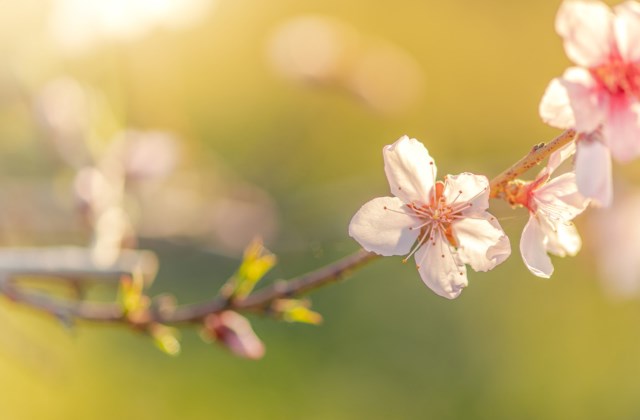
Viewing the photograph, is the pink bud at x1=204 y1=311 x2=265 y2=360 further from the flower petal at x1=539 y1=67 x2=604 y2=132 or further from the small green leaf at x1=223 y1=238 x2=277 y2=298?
the flower petal at x1=539 y1=67 x2=604 y2=132

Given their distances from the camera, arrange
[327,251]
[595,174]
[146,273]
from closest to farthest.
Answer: [595,174] < [146,273] < [327,251]

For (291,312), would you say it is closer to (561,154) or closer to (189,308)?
(189,308)

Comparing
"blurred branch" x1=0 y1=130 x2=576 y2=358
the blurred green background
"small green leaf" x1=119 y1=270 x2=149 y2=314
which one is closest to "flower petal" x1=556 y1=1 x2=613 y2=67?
"blurred branch" x1=0 y1=130 x2=576 y2=358

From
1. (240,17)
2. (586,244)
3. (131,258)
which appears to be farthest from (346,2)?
(131,258)

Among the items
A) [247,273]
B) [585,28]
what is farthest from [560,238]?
[247,273]

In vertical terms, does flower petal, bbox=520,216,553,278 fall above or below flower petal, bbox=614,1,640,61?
below

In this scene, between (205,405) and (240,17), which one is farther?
(240,17)

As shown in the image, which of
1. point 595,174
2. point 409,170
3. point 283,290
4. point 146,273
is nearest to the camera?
point 595,174

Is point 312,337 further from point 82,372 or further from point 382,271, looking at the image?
point 82,372
